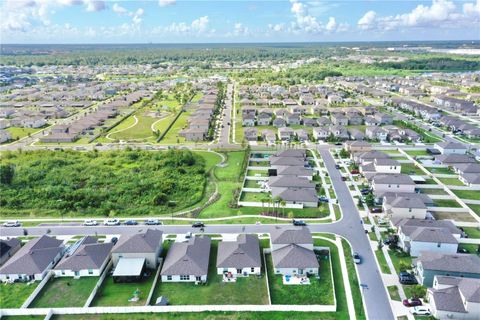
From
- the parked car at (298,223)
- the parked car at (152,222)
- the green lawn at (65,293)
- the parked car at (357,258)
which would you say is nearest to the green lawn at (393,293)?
the parked car at (357,258)

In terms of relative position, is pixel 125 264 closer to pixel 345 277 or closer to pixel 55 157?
pixel 345 277

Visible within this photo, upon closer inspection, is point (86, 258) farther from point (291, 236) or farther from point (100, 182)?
point (100, 182)

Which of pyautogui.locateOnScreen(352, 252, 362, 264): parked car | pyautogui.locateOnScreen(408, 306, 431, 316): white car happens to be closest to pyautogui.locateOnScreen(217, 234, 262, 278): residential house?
pyautogui.locateOnScreen(352, 252, 362, 264): parked car

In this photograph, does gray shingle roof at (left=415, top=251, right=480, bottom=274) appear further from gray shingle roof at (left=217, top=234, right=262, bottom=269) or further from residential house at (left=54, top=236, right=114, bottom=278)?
residential house at (left=54, top=236, right=114, bottom=278)

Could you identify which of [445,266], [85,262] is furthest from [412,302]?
[85,262]

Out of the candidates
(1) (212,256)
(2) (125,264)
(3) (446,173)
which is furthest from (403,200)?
(2) (125,264)

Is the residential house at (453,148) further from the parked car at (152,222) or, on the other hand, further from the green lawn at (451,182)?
the parked car at (152,222)
